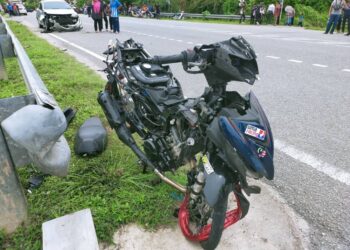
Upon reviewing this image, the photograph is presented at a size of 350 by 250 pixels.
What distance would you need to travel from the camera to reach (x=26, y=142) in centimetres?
193

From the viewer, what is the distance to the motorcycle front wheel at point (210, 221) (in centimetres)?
203

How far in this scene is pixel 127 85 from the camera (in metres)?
3.39

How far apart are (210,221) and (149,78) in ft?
4.64

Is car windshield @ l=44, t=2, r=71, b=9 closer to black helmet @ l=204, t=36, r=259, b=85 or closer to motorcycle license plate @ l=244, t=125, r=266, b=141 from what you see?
black helmet @ l=204, t=36, r=259, b=85

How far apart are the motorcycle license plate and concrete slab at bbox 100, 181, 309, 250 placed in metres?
1.03

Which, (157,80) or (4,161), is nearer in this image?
(4,161)

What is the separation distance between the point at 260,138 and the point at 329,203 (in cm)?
154

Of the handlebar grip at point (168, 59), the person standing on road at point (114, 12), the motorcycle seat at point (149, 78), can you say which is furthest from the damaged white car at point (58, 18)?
the handlebar grip at point (168, 59)

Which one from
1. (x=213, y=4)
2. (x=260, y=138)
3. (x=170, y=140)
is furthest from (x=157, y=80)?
(x=213, y=4)

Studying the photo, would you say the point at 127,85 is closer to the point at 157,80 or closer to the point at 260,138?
the point at 157,80

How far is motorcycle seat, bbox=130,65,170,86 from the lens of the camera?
3098mm

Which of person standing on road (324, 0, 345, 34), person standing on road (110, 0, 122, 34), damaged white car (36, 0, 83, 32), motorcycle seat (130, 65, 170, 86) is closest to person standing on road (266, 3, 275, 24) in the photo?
person standing on road (324, 0, 345, 34)

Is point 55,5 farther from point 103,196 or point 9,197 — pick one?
point 9,197

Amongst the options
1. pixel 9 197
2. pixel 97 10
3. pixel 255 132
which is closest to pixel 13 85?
pixel 9 197
